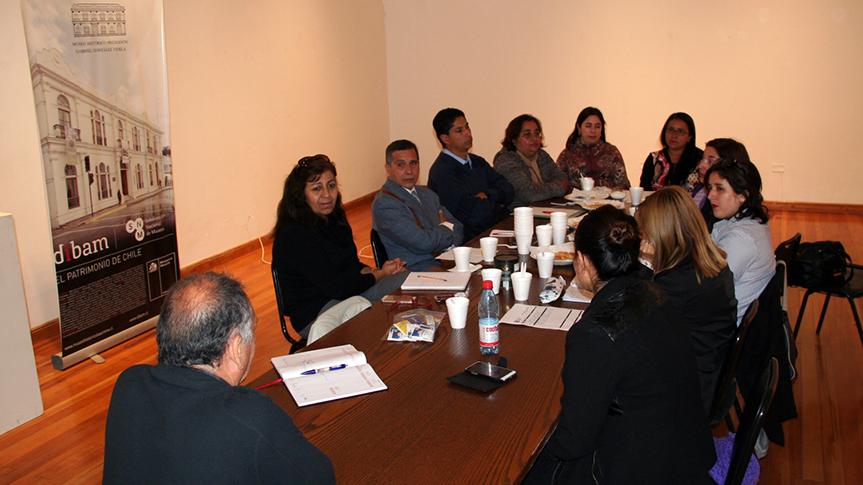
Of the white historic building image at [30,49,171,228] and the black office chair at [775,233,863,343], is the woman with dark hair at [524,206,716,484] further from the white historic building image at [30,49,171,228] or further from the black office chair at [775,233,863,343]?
the white historic building image at [30,49,171,228]

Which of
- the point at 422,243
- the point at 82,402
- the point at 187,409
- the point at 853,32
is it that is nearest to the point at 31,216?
the point at 82,402

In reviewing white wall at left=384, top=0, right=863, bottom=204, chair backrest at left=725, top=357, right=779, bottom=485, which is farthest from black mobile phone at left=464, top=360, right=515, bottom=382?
white wall at left=384, top=0, right=863, bottom=204

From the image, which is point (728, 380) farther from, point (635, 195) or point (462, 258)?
point (635, 195)

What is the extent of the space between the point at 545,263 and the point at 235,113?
14.5ft

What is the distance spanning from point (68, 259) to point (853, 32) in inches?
306

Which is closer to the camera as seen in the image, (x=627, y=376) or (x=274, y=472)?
(x=274, y=472)

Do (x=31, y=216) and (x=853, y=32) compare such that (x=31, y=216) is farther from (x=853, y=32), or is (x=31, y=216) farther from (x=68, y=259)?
(x=853, y=32)

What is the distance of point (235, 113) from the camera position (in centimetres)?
676

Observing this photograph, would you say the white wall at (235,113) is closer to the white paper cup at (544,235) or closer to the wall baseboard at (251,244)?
the wall baseboard at (251,244)

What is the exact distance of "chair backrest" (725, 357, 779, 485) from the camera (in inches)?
71.4

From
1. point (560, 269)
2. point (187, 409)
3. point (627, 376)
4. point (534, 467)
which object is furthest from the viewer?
point (560, 269)

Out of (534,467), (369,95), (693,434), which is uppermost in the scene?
(369,95)

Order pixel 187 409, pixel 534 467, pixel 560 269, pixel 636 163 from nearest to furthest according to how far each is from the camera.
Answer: pixel 187 409
pixel 534 467
pixel 560 269
pixel 636 163

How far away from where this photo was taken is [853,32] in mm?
7746
